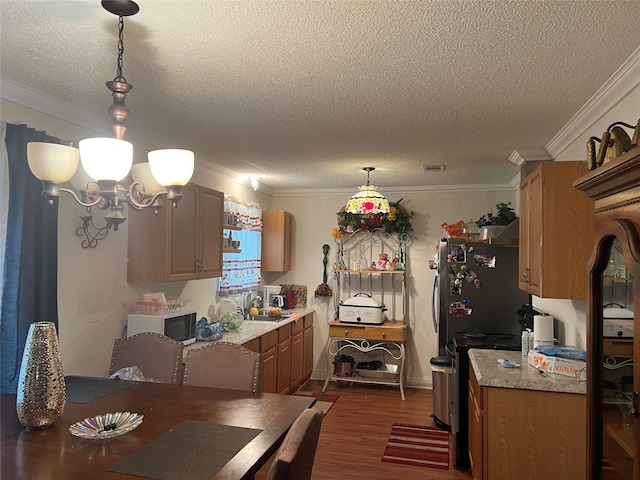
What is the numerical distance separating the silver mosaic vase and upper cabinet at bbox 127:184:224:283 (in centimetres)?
145

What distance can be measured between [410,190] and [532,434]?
355cm

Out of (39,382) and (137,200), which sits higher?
(137,200)

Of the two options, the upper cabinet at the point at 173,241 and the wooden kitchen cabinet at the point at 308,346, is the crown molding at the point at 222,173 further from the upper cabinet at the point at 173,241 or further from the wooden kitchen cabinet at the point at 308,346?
the wooden kitchen cabinet at the point at 308,346

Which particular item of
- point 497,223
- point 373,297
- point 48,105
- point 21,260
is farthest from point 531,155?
point 21,260

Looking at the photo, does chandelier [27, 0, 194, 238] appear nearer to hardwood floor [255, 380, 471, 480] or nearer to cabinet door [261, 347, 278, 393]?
hardwood floor [255, 380, 471, 480]

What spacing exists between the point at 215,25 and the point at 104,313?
213cm

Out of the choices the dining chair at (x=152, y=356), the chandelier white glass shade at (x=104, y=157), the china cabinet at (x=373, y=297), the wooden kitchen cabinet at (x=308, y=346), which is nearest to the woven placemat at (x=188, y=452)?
the dining chair at (x=152, y=356)

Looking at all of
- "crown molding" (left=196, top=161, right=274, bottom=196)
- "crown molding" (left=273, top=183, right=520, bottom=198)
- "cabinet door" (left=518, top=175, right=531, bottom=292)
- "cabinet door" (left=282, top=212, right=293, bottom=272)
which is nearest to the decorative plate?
"cabinet door" (left=518, top=175, right=531, bottom=292)

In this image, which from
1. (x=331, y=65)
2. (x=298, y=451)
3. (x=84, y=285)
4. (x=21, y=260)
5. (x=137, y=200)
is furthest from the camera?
(x=84, y=285)

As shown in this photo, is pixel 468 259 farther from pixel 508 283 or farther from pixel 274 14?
pixel 274 14

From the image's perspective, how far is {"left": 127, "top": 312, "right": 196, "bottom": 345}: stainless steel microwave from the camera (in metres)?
3.12

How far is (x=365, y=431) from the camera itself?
159 inches

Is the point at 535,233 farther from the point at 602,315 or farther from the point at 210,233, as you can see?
the point at 210,233

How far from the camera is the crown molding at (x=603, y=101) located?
6.79 feet
